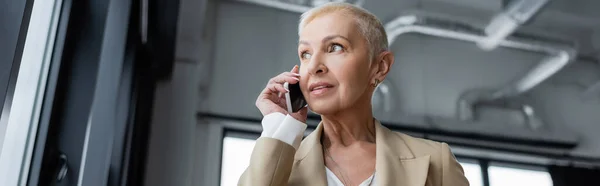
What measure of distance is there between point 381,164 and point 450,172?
0.11 m

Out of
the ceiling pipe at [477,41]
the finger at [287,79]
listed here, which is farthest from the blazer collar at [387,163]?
the ceiling pipe at [477,41]

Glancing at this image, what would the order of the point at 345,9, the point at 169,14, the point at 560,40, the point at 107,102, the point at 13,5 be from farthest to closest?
the point at 560,40, the point at 169,14, the point at 107,102, the point at 345,9, the point at 13,5

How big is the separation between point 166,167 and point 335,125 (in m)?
1.92

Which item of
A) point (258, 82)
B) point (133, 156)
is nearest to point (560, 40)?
point (258, 82)

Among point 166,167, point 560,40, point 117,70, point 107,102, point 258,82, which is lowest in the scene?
point 166,167

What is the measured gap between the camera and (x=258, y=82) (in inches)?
116

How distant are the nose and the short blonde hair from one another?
8cm

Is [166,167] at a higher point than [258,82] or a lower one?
lower

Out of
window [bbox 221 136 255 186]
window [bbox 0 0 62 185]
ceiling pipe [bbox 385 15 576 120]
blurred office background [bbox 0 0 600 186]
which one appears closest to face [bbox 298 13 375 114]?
window [bbox 0 0 62 185]

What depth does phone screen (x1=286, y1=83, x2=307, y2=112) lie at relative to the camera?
83 cm

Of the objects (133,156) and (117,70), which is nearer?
(117,70)

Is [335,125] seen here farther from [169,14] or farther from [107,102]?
[169,14]

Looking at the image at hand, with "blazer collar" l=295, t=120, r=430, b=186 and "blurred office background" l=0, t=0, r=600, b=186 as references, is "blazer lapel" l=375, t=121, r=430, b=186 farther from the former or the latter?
"blurred office background" l=0, t=0, r=600, b=186

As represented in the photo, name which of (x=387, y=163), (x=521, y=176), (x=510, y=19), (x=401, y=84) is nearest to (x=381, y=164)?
(x=387, y=163)
